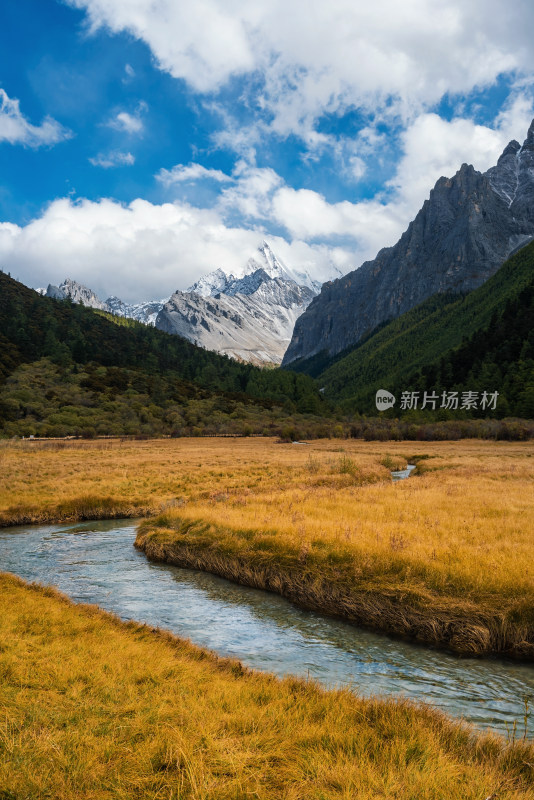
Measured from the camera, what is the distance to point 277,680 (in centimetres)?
848

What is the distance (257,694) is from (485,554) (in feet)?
30.4

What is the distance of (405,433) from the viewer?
9556 centimetres

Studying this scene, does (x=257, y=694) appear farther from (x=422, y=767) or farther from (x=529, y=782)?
(x=529, y=782)

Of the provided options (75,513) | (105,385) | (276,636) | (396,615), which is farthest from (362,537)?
(105,385)

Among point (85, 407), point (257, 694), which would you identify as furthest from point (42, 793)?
point (85, 407)

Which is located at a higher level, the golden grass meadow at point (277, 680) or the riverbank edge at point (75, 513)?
the golden grass meadow at point (277, 680)

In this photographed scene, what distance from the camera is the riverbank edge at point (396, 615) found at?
10.5m

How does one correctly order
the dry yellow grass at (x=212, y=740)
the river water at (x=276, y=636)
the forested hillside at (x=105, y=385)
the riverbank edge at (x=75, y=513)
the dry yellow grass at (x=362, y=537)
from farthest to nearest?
the forested hillside at (x=105, y=385), the riverbank edge at (x=75, y=513), the dry yellow grass at (x=362, y=537), the river water at (x=276, y=636), the dry yellow grass at (x=212, y=740)

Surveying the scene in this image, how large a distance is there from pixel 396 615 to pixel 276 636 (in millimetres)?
3373

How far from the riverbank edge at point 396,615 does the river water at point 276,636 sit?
1.38ft

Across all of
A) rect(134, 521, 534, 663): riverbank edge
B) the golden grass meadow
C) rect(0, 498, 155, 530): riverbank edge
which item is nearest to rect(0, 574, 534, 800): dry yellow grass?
the golden grass meadow

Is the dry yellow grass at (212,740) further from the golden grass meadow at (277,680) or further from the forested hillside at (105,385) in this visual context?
the forested hillside at (105,385)


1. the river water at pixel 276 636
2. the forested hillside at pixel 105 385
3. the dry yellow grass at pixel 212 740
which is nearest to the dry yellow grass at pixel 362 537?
the river water at pixel 276 636

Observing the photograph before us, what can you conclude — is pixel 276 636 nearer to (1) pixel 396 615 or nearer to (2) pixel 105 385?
(1) pixel 396 615
